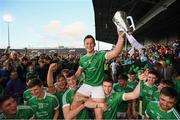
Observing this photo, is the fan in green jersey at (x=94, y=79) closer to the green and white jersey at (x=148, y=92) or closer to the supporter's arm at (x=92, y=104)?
the supporter's arm at (x=92, y=104)

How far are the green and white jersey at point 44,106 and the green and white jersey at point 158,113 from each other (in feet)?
6.13

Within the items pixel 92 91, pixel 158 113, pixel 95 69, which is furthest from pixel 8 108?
pixel 158 113

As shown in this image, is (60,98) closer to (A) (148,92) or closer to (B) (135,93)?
(B) (135,93)

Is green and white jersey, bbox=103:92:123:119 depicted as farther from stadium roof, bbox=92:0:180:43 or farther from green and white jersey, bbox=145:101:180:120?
stadium roof, bbox=92:0:180:43

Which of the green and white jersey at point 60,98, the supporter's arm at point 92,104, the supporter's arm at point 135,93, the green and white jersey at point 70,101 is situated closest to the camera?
the supporter's arm at point 135,93

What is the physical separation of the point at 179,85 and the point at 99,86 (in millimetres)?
3806

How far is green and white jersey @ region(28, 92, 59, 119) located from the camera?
258 inches

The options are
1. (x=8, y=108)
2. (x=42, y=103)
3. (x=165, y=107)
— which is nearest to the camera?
(x=8, y=108)

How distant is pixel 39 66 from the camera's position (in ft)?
42.8

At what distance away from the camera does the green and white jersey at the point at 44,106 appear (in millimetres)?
6551

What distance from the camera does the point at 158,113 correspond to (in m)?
6.00

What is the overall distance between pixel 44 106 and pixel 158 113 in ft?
7.27

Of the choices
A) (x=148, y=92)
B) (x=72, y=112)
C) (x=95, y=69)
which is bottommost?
(x=72, y=112)

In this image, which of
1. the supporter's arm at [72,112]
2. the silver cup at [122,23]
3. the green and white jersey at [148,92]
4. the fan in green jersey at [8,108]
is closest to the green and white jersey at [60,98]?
the supporter's arm at [72,112]
